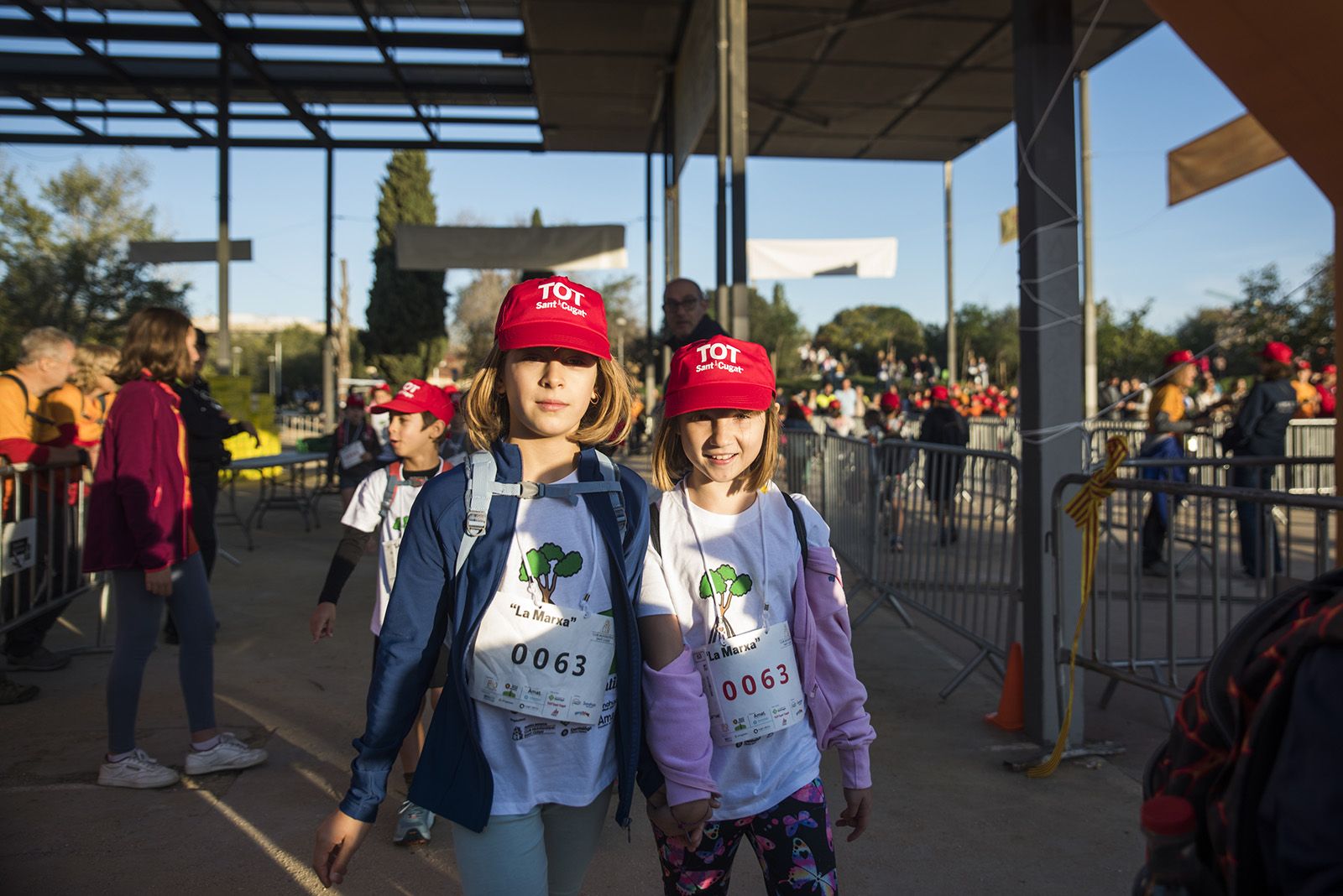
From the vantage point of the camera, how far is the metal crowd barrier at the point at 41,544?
17.1ft

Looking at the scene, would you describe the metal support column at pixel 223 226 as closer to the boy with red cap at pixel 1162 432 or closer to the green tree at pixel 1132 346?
the boy with red cap at pixel 1162 432

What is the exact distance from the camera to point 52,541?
579 cm

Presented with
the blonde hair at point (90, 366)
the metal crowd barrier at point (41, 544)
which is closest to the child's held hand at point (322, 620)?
the metal crowd barrier at point (41, 544)

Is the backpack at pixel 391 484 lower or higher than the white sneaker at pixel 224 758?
higher

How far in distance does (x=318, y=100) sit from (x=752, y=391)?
59.1 ft

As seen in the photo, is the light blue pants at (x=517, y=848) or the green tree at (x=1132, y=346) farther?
the green tree at (x=1132, y=346)

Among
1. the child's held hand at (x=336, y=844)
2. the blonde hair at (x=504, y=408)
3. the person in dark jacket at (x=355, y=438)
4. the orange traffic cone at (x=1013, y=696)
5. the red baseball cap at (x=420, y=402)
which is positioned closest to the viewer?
the child's held hand at (x=336, y=844)

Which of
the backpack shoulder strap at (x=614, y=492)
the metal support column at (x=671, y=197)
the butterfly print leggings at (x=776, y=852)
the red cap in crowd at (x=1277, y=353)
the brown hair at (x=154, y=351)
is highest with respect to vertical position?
the metal support column at (x=671, y=197)

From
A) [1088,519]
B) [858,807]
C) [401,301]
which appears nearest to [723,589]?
[858,807]

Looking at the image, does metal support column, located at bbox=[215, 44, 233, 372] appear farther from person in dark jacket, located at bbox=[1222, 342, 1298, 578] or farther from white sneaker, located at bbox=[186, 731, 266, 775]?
person in dark jacket, located at bbox=[1222, 342, 1298, 578]

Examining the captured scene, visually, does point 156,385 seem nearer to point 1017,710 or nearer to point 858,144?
point 1017,710

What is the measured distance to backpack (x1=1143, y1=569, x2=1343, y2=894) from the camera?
107cm

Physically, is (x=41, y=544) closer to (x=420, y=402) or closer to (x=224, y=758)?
(x=224, y=758)

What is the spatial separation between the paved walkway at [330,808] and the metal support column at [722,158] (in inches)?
174
